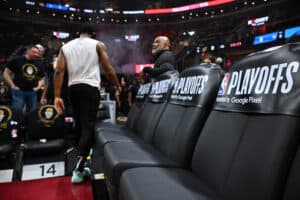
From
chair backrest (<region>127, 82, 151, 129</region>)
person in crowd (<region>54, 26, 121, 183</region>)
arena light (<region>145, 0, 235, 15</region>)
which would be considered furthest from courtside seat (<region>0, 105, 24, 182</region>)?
arena light (<region>145, 0, 235, 15</region>)

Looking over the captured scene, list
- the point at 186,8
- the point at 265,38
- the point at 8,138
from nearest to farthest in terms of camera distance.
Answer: the point at 8,138 → the point at 265,38 → the point at 186,8

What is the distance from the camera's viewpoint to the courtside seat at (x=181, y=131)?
1144 mm

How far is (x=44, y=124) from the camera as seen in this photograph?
2324mm

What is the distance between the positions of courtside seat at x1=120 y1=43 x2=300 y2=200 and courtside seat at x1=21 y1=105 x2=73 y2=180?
133 cm

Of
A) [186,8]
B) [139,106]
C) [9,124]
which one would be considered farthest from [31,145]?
[186,8]

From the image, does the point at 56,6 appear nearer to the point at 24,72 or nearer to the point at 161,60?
the point at 24,72

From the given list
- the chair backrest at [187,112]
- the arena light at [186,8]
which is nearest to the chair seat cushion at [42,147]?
the chair backrest at [187,112]

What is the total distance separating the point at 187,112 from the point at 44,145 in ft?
4.46

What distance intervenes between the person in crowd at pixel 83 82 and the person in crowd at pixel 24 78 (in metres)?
1.20

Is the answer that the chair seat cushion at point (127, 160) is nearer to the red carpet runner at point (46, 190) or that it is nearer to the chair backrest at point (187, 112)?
the chair backrest at point (187, 112)

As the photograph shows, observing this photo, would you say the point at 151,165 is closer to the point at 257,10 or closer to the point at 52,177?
the point at 52,177

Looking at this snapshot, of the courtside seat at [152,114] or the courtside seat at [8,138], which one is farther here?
the courtside seat at [8,138]

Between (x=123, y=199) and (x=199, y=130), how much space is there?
48 cm

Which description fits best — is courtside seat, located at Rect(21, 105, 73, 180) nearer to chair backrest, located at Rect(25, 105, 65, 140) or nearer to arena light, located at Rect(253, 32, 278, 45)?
chair backrest, located at Rect(25, 105, 65, 140)
